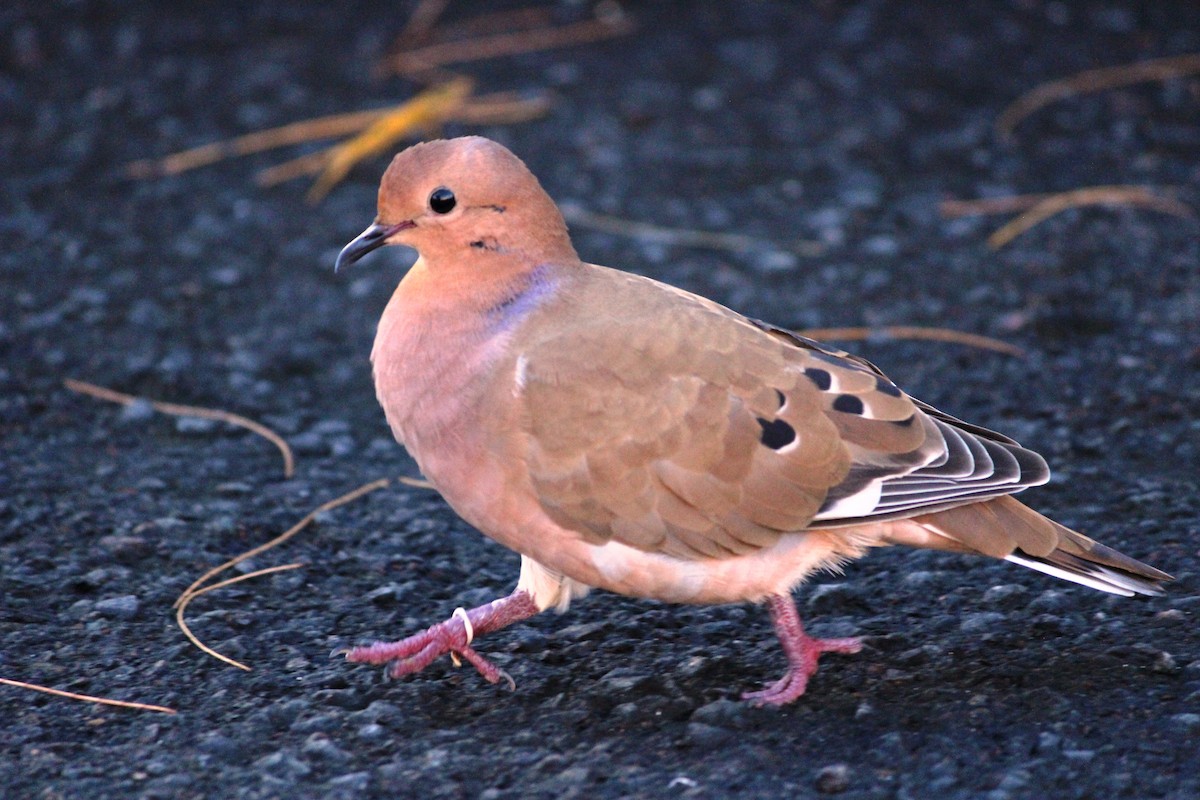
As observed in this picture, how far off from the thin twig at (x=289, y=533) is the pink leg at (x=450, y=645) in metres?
0.53

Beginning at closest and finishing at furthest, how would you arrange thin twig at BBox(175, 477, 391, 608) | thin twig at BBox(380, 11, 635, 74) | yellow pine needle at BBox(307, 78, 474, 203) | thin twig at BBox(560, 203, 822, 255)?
1. thin twig at BBox(175, 477, 391, 608)
2. thin twig at BBox(560, 203, 822, 255)
3. yellow pine needle at BBox(307, 78, 474, 203)
4. thin twig at BBox(380, 11, 635, 74)

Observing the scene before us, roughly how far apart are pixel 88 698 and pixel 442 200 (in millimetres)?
1333

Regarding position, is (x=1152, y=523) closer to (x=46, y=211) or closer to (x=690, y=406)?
(x=690, y=406)

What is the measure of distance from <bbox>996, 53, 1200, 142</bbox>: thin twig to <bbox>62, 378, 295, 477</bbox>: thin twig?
3.55 meters

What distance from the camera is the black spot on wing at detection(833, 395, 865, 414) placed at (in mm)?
3260

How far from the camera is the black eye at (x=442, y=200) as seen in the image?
335 centimetres

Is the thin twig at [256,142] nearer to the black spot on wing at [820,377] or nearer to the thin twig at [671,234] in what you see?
the thin twig at [671,234]

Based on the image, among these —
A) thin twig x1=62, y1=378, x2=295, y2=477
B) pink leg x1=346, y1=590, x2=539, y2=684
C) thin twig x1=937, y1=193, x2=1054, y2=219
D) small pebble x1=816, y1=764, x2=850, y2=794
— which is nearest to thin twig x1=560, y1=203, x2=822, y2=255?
thin twig x1=937, y1=193, x2=1054, y2=219

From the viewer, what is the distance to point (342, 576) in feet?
12.5

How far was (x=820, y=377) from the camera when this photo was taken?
3.28 meters

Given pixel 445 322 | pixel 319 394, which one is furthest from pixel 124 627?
pixel 319 394

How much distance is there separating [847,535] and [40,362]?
2851 mm

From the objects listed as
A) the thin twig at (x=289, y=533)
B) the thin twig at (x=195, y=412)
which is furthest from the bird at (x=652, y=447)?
the thin twig at (x=195, y=412)

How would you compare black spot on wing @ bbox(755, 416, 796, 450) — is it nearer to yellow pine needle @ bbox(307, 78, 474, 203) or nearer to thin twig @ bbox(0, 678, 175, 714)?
thin twig @ bbox(0, 678, 175, 714)
